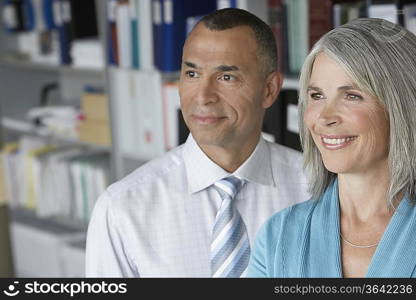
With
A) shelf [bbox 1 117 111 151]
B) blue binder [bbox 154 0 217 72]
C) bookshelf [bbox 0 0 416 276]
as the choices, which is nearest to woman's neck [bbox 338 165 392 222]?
bookshelf [bbox 0 0 416 276]

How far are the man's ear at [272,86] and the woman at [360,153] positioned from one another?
0.24 meters

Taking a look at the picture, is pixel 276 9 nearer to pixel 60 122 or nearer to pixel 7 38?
pixel 60 122

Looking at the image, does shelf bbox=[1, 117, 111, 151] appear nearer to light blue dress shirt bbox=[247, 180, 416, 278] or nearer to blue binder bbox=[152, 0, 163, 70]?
blue binder bbox=[152, 0, 163, 70]

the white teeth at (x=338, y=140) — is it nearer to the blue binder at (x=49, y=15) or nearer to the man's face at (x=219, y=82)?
the man's face at (x=219, y=82)

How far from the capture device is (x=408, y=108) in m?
1.10

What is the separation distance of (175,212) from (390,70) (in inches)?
22.2

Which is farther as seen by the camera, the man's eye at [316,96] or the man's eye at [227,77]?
the man's eye at [227,77]

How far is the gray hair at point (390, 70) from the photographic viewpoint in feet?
3.54

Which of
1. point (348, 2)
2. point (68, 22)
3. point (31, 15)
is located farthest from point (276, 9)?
point (31, 15)

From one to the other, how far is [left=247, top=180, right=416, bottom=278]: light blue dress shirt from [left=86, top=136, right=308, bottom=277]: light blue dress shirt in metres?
0.21

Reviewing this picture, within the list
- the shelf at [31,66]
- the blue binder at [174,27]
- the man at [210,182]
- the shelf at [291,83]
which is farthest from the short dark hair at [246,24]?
the shelf at [31,66]

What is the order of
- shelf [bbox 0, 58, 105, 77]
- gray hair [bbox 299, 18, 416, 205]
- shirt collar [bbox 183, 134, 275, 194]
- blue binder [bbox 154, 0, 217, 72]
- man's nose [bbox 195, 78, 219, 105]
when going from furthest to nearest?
shelf [bbox 0, 58, 105, 77]
blue binder [bbox 154, 0, 217, 72]
shirt collar [bbox 183, 134, 275, 194]
man's nose [bbox 195, 78, 219, 105]
gray hair [bbox 299, 18, 416, 205]

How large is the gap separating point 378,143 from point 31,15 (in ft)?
10.4

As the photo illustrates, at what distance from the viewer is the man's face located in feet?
4.50
